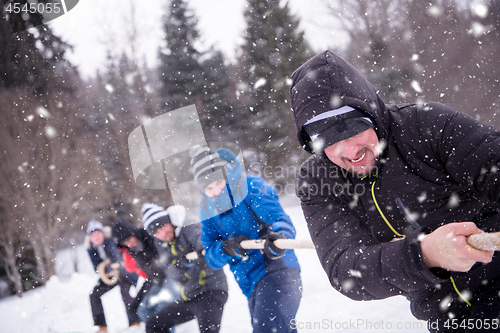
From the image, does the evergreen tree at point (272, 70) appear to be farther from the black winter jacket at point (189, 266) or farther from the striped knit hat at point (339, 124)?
the striped knit hat at point (339, 124)

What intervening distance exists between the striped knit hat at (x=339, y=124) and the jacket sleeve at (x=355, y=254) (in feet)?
1.05

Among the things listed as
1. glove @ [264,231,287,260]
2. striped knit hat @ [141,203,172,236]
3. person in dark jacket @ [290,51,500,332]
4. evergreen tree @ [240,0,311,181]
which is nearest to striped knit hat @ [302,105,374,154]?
person in dark jacket @ [290,51,500,332]

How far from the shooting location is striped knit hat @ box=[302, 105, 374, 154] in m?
1.48

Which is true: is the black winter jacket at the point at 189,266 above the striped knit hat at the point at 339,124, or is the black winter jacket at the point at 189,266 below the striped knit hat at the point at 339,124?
below

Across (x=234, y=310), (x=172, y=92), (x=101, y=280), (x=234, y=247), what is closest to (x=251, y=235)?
(x=234, y=247)

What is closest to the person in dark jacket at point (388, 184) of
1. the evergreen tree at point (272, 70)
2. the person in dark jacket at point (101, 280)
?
the person in dark jacket at point (101, 280)

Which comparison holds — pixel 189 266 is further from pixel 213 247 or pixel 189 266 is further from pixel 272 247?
pixel 272 247

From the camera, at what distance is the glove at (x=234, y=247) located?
3123mm

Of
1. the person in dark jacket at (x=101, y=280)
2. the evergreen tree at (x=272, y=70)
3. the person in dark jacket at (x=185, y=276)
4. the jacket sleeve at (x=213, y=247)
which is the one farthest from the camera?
the evergreen tree at (x=272, y=70)

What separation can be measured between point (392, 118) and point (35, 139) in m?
11.1

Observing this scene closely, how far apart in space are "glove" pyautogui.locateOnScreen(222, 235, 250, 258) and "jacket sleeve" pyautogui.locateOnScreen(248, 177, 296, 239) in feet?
1.00

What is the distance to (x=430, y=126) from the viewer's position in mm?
1493

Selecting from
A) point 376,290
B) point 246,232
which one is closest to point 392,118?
point 376,290

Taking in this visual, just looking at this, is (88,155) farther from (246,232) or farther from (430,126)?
(430,126)
